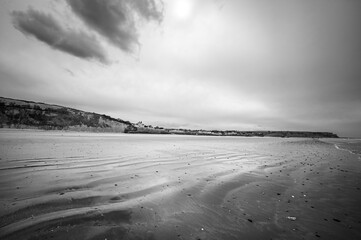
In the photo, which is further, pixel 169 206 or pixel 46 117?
pixel 46 117

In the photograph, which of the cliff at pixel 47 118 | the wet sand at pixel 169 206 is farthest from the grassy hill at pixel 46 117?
the wet sand at pixel 169 206

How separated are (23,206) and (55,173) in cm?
285

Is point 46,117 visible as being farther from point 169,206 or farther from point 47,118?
point 169,206

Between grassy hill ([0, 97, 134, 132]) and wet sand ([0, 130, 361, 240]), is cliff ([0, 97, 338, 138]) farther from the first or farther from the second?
wet sand ([0, 130, 361, 240])

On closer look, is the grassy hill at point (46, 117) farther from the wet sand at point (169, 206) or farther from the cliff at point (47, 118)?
the wet sand at point (169, 206)

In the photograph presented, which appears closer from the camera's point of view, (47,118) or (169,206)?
(169,206)

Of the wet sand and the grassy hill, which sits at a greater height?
the grassy hill

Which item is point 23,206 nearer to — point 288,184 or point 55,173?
point 55,173

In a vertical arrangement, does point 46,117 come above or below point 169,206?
above

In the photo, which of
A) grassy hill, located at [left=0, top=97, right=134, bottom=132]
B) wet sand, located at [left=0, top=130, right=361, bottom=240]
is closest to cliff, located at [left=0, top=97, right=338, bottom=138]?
grassy hill, located at [left=0, top=97, right=134, bottom=132]

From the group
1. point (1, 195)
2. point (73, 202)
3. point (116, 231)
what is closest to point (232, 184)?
point (116, 231)

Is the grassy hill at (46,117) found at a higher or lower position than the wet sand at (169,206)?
higher

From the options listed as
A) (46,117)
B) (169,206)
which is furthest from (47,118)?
(169,206)

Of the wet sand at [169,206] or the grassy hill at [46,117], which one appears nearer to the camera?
the wet sand at [169,206]
